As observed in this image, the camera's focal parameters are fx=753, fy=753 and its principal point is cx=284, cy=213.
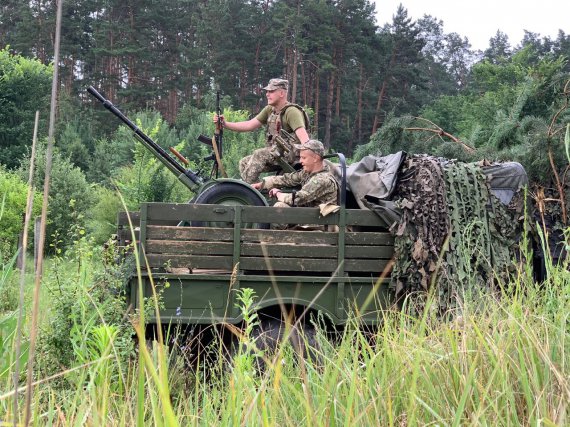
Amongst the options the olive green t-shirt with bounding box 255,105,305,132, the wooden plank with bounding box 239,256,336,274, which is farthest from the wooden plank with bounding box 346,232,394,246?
the olive green t-shirt with bounding box 255,105,305,132

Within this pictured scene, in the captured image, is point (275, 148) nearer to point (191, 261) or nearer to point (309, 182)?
point (309, 182)

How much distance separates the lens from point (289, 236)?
535 cm

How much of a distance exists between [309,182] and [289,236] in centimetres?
63

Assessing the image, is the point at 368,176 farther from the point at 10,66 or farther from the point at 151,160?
the point at 10,66

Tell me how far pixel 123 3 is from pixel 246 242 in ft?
139

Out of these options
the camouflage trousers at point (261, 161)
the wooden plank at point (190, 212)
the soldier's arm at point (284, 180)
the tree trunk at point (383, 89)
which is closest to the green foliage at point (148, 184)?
the camouflage trousers at point (261, 161)

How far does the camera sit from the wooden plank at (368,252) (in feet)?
17.7

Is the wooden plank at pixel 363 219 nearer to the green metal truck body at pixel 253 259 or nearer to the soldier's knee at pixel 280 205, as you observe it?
the green metal truck body at pixel 253 259

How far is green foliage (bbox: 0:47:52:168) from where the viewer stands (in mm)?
32781

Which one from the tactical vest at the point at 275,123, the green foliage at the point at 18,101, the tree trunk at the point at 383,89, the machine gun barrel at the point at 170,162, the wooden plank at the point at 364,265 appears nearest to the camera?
the wooden plank at the point at 364,265

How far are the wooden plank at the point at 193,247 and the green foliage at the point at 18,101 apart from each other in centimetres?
2842

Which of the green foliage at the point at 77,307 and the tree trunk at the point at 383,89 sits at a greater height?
the tree trunk at the point at 383,89

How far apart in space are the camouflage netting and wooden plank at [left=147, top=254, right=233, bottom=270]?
1197 mm

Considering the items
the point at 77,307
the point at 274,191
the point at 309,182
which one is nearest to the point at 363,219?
the point at 309,182
